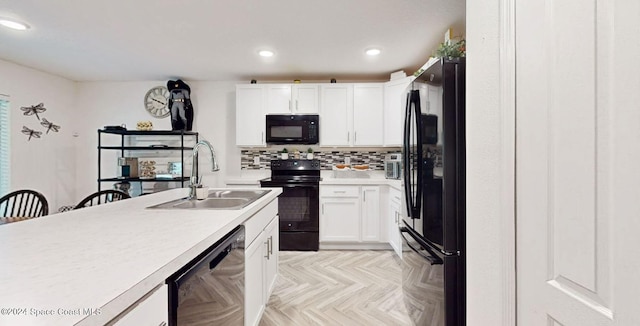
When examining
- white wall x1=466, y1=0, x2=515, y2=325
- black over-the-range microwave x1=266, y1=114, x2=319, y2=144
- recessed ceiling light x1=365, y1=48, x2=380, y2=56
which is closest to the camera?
white wall x1=466, y1=0, x2=515, y2=325

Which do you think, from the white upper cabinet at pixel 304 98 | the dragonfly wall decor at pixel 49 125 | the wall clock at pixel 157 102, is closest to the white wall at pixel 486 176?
the white upper cabinet at pixel 304 98

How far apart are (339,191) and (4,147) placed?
3994 millimetres

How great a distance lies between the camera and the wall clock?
4262mm

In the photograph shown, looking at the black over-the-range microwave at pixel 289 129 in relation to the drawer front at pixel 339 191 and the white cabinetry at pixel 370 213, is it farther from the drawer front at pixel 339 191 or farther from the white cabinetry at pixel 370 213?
the white cabinetry at pixel 370 213

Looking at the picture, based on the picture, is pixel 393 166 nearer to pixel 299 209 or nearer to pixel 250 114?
pixel 299 209

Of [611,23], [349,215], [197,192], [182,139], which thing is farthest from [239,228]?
[182,139]

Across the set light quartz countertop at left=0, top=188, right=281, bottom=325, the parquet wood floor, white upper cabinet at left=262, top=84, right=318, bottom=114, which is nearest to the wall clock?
white upper cabinet at left=262, top=84, right=318, bottom=114

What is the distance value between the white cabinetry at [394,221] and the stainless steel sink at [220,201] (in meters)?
1.60

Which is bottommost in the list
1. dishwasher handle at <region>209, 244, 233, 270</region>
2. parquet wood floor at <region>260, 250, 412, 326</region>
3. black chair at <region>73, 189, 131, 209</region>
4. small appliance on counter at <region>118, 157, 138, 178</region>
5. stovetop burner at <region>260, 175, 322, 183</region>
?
parquet wood floor at <region>260, 250, 412, 326</region>

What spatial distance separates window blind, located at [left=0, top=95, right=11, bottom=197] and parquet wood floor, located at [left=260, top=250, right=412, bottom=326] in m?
3.37

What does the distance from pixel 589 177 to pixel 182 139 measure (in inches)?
162

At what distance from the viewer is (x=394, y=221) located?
335 cm

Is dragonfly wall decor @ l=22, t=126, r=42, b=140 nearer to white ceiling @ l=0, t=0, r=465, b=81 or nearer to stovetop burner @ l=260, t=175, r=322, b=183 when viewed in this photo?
white ceiling @ l=0, t=0, r=465, b=81

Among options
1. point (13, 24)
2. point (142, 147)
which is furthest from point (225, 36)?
point (142, 147)
